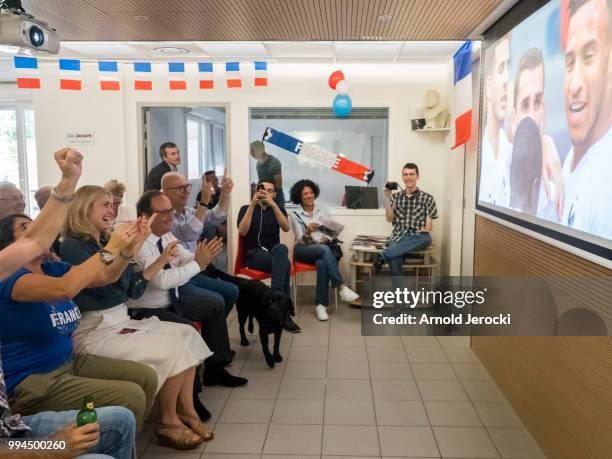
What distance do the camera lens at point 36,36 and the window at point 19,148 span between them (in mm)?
5424

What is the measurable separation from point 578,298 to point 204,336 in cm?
227

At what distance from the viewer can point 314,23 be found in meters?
3.76

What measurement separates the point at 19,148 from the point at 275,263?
5.24 meters

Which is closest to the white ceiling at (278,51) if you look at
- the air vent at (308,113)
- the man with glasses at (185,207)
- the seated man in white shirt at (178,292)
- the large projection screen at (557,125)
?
the air vent at (308,113)

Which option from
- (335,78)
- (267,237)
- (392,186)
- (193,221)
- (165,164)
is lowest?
(267,237)

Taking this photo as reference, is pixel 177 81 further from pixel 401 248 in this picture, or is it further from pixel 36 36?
pixel 36 36

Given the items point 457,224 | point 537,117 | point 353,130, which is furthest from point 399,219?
point 537,117

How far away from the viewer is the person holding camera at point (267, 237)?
5.04 meters

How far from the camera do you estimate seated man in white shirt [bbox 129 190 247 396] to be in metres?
3.30

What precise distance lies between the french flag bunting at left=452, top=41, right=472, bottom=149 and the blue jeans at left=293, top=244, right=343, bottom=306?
170 centimetres

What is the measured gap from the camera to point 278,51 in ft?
18.6

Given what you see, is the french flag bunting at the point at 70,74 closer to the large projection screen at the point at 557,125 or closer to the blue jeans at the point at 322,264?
the blue jeans at the point at 322,264

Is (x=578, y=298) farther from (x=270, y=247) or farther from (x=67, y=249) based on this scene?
(x=270, y=247)

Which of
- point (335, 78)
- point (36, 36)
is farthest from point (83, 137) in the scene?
point (36, 36)
